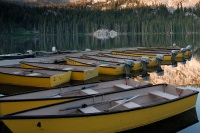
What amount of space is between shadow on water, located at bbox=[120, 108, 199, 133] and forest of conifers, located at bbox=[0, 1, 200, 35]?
13127cm

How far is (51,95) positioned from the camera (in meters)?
12.6

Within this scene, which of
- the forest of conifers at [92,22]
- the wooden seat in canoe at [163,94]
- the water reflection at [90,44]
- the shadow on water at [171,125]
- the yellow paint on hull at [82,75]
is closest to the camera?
the shadow on water at [171,125]

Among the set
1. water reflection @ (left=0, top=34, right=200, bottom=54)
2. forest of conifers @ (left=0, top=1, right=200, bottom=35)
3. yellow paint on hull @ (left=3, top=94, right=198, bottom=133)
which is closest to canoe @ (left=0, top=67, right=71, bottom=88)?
yellow paint on hull @ (left=3, top=94, right=198, bottom=133)

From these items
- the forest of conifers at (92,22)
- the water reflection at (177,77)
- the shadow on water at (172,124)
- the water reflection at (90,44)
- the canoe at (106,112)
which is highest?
the forest of conifers at (92,22)

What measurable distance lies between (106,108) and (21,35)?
14054 cm

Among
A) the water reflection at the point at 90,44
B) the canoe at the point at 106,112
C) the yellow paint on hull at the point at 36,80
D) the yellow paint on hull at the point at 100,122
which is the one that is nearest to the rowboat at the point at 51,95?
the canoe at the point at 106,112

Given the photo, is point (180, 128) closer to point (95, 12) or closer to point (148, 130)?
point (148, 130)

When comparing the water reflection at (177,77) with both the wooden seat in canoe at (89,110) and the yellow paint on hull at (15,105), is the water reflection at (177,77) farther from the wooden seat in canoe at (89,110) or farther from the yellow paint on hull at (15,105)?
the yellow paint on hull at (15,105)

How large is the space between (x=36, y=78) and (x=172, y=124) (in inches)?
386

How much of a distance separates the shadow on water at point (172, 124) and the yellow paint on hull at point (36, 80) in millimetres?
8452

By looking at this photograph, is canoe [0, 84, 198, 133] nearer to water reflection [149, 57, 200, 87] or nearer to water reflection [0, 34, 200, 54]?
water reflection [149, 57, 200, 87]

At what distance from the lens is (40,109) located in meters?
9.55

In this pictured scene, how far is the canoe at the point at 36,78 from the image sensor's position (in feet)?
58.4

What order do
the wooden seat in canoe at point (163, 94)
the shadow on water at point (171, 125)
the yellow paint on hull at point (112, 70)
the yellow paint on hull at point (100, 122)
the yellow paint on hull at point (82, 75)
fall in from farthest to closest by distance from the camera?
the yellow paint on hull at point (112, 70) < the yellow paint on hull at point (82, 75) < the wooden seat in canoe at point (163, 94) < the shadow on water at point (171, 125) < the yellow paint on hull at point (100, 122)
